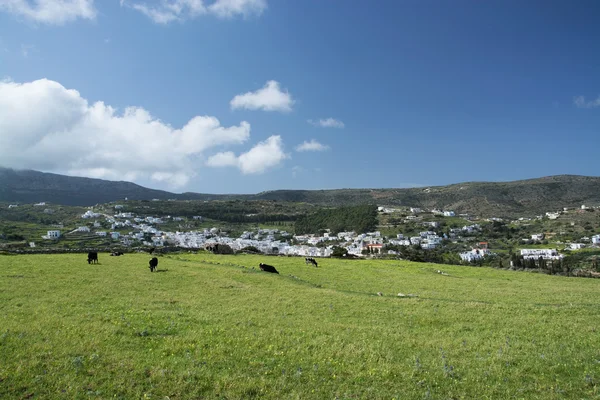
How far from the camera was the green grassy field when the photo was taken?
888 cm

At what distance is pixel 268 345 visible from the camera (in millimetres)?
11953

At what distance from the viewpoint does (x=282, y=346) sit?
11945 mm

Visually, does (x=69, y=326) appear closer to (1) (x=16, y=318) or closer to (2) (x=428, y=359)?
(1) (x=16, y=318)

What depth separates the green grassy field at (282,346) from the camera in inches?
349

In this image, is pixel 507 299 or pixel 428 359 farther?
pixel 507 299

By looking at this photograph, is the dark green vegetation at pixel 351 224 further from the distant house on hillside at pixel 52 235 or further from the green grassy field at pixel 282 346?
the green grassy field at pixel 282 346

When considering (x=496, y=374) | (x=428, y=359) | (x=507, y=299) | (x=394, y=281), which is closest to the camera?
(x=496, y=374)

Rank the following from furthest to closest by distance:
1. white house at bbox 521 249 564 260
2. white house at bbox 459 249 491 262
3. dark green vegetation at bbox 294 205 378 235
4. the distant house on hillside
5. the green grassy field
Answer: dark green vegetation at bbox 294 205 378 235 → the distant house on hillside → white house at bbox 459 249 491 262 → white house at bbox 521 249 564 260 → the green grassy field

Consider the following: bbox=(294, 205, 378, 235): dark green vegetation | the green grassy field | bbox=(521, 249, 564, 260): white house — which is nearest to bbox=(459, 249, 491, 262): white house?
bbox=(521, 249, 564, 260): white house

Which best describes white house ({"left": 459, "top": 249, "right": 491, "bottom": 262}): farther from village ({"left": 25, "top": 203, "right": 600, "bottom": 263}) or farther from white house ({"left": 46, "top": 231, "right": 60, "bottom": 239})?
white house ({"left": 46, "top": 231, "right": 60, "bottom": 239})

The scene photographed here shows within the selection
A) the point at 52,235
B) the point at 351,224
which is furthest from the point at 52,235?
the point at 351,224

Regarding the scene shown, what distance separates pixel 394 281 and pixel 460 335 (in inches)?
795

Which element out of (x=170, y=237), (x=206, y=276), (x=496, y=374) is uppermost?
(x=496, y=374)

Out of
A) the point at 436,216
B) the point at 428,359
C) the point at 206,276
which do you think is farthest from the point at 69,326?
the point at 436,216
